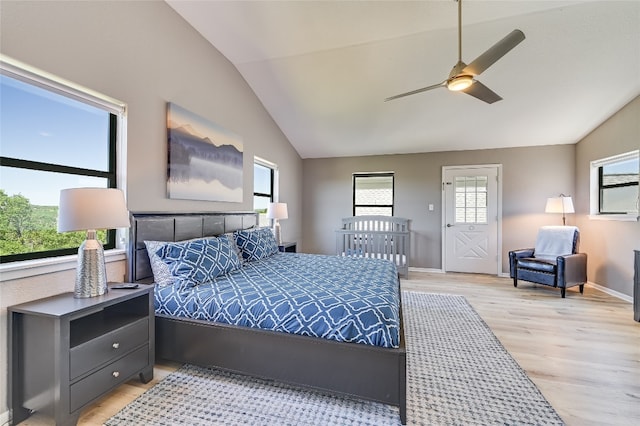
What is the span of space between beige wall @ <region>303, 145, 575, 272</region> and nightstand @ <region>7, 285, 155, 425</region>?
451cm

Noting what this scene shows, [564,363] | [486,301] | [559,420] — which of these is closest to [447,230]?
[486,301]

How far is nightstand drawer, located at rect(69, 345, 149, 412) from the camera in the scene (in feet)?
4.96

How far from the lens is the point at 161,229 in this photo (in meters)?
2.61

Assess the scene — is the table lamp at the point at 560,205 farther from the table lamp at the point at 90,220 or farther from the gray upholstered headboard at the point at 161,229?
the table lamp at the point at 90,220

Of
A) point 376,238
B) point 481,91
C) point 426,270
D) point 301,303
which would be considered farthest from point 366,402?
point 426,270

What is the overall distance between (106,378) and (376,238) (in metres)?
4.37

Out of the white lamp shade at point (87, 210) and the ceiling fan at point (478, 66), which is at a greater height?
the ceiling fan at point (478, 66)

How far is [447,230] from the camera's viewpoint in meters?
5.38

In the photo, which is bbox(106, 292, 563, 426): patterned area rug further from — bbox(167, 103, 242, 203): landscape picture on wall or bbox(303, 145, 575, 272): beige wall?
bbox(303, 145, 575, 272): beige wall

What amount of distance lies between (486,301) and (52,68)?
483 centimetres

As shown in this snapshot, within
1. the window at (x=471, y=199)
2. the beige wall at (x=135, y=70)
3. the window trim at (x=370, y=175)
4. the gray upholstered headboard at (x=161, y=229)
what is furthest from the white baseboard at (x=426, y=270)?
the gray upholstered headboard at (x=161, y=229)

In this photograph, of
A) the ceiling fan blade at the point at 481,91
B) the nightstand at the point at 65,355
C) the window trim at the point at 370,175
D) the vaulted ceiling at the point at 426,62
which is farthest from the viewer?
the window trim at the point at 370,175

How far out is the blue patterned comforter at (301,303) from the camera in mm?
1693

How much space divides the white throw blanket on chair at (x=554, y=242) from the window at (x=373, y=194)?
2.47 meters
